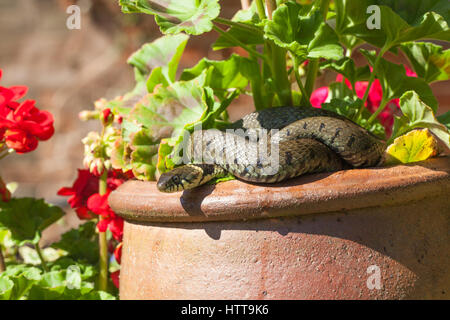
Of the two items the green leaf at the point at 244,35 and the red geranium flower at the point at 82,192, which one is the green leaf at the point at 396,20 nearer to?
the green leaf at the point at 244,35

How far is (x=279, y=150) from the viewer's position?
1.25 meters

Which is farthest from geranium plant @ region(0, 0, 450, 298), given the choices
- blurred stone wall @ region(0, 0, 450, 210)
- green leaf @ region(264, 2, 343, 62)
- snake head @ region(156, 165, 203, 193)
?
blurred stone wall @ region(0, 0, 450, 210)

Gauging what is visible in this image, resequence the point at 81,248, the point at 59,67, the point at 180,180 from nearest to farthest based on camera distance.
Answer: the point at 180,180 < the point at 81,248 < the point at 59,67

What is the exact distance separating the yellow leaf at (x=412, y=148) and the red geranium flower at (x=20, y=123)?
108cm

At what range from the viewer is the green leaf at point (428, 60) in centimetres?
152

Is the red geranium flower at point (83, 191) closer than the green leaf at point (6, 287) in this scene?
No

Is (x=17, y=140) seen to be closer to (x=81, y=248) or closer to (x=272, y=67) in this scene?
(x=81, y=248)

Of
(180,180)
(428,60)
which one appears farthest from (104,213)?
(428,60)

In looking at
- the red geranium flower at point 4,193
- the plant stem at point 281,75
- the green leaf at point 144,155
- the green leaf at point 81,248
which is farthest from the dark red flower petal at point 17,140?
the plant stem at point 281,75

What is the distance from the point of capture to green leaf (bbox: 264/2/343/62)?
1282 millimetres

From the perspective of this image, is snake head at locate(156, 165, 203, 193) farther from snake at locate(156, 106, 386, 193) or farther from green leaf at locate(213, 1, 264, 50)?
green leaf at locate(213, 1, 264, 50)

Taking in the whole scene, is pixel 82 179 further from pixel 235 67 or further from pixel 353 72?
pixel 353 72

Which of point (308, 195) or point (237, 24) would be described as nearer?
point (308, 195)

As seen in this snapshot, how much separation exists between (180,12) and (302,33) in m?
0.34
